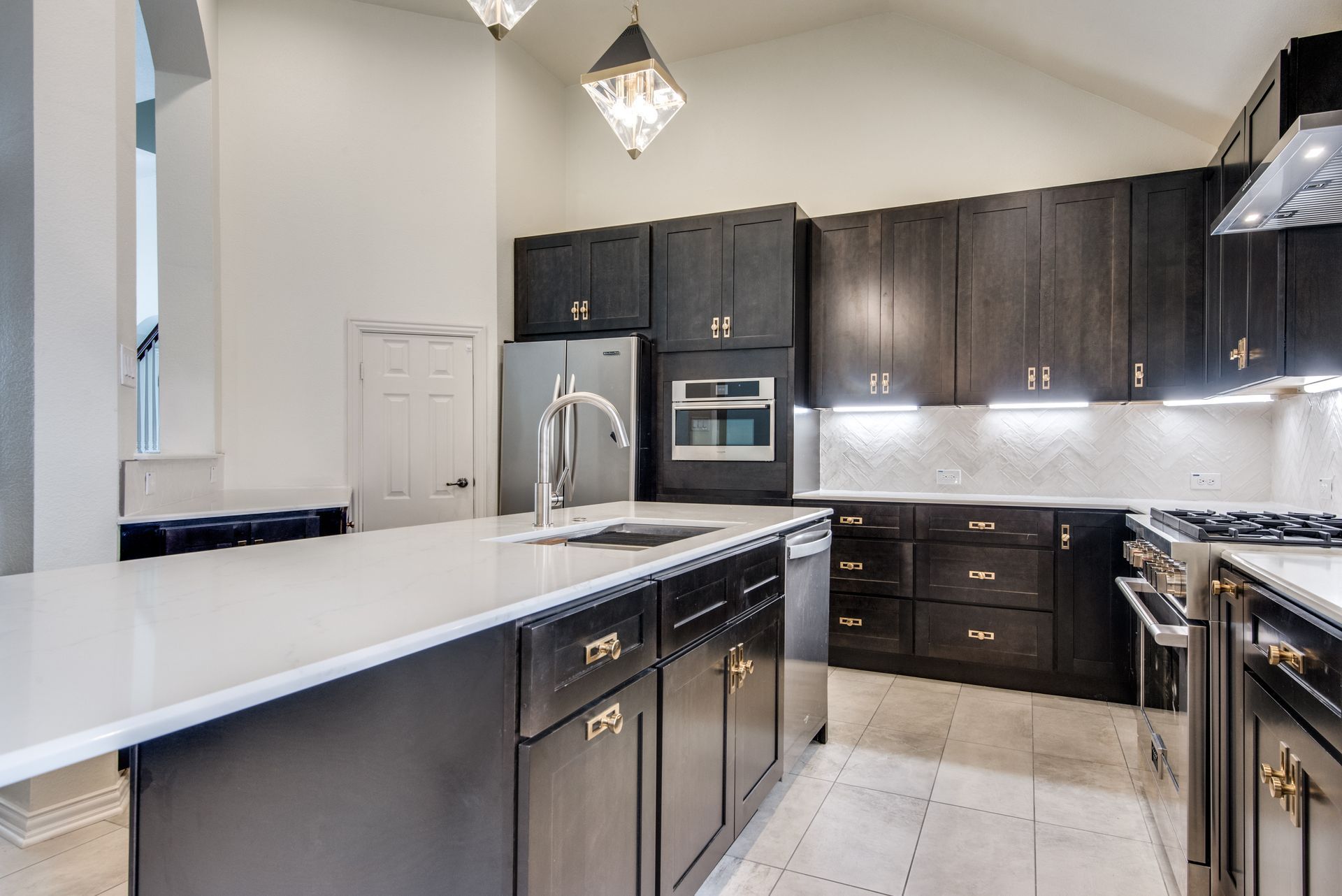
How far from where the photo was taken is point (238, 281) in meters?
4.30

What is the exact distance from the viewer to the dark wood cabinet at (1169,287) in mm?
3516

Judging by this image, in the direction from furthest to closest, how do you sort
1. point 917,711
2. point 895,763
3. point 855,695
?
point 855,695, point 917,711, point 895,763

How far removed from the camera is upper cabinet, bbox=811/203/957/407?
4.05m

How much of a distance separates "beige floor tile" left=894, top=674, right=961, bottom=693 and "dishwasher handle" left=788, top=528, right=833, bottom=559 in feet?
4.15

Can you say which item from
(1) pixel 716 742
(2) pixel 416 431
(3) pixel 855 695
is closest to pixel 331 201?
(2) pixel 416 431

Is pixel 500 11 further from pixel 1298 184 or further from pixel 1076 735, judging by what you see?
pixel 1076 735

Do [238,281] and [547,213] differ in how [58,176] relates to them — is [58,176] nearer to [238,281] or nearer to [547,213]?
[238,281]

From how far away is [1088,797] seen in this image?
99.3 inches

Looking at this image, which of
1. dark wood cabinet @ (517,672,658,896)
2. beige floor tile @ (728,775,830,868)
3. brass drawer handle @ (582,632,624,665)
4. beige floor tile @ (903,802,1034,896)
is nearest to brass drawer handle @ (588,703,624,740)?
dark wood cabinet @ (517,672,658,896)

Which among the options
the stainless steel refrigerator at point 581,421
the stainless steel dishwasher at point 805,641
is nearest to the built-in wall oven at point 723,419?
the stainless steel refrigerator at point 581,421

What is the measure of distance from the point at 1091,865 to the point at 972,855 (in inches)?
13.1

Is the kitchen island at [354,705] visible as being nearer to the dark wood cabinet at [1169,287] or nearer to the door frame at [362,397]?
the door frame at [362,397]

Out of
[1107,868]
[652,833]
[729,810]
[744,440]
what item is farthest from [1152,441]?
[652,833]

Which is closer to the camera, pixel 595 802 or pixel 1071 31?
pixel 595 802
